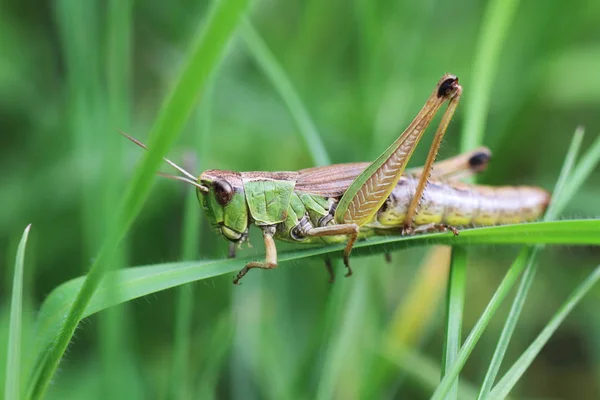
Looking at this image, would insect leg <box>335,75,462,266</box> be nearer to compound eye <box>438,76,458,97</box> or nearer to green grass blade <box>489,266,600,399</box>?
compound eye <box>438,76,458,97</box>

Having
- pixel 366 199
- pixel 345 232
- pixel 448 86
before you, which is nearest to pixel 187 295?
pixel 345 232

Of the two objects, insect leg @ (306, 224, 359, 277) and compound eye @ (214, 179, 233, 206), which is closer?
insect leg @ (306, 224, 359, 277)

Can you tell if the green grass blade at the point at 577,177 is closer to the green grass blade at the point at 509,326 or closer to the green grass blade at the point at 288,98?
the green grass blade at the point at 509,326

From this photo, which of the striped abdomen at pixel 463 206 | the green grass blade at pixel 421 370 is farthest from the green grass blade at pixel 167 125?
the green grass blade at pixel 421 370

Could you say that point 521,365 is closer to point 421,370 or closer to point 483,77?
point 421,370

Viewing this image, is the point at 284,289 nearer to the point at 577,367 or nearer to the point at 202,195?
the point at 202,195

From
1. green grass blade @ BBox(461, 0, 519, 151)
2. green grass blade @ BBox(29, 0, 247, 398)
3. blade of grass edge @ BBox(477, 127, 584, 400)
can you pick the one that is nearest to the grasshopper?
green grass blade @ BBox(461, 0, 519, 151)
